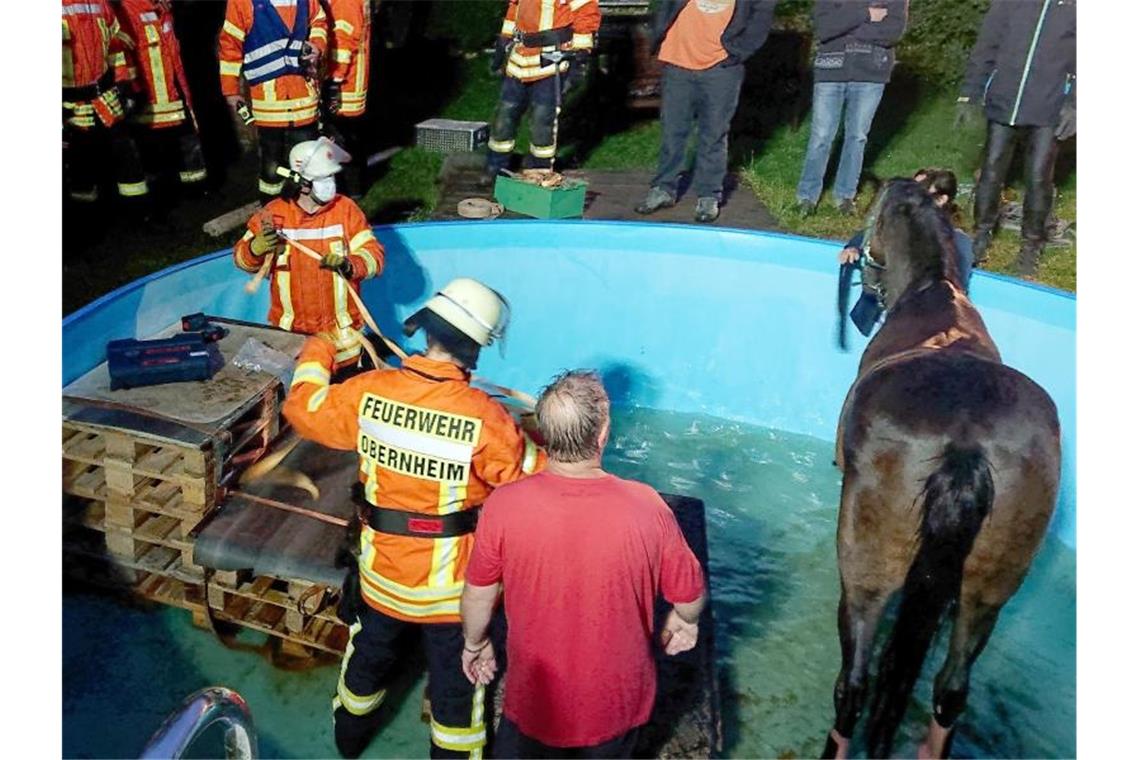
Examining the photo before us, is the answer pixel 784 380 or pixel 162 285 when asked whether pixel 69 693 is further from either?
pixel 784 380

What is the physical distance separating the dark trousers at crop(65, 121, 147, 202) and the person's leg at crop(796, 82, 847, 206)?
16.2 ft

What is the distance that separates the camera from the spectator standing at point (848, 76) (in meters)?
7.01

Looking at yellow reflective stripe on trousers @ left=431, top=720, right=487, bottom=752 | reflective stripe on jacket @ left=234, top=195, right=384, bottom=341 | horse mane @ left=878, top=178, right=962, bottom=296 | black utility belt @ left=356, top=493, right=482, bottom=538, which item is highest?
horse mane @ left=878, top=178, right=962, bottom=296

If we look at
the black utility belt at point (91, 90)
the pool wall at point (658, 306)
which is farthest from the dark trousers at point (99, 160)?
the pool wall at point (658, 306)

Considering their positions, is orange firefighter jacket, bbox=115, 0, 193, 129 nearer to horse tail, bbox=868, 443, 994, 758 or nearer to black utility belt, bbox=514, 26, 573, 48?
black utility belt, bbox=514, 26, 573, 48

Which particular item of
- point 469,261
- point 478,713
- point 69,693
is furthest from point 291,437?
point 469,261

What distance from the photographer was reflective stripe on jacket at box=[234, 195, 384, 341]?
4422 mm

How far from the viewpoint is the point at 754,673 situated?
Result: 160 inches

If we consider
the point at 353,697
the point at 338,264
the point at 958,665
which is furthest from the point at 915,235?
the point at 353,697

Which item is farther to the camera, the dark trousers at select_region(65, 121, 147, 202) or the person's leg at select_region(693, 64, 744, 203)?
the person's leg at select_region(693, 64, 744, 203)

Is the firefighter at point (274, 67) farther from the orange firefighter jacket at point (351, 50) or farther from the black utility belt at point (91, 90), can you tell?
the black utility belt at point (91, 90)

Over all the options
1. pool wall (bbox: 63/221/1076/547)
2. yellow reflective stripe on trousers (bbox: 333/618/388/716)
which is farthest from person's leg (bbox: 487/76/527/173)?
yellow reflective stripe on trousers (bbox: 333/618/388/716)

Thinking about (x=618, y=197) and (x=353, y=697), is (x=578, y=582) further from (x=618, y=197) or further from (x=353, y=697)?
(x=618, y=197)
